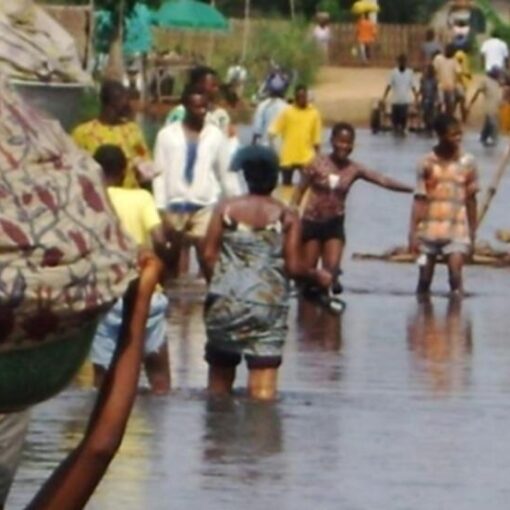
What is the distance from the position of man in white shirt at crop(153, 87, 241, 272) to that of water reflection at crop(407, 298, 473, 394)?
1545mm

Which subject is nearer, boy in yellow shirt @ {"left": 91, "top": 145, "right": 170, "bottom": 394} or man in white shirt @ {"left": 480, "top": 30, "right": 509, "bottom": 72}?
boy in yellow shirt @ {"left": 91, "top": 145, "right": 170, "bottom": 394}

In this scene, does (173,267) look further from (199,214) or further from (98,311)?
(98,311)

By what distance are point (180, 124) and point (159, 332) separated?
5.25 metres

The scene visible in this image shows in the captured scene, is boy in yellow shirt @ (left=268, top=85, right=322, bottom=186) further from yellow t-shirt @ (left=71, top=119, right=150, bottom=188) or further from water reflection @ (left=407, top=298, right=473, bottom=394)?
yellow t-shirt @ (left=71, top=119, right=150, bottom=188)

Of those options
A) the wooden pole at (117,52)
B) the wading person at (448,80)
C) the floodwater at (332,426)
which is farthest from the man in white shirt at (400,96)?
the floodwater at (332,426)

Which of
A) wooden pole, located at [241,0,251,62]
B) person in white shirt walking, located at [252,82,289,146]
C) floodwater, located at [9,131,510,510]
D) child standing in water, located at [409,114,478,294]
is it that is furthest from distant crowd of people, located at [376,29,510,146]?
floodwater, located at [9,131,510,510]

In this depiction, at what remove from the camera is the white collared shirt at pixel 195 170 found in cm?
1650

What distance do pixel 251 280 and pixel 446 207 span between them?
20.4 feet

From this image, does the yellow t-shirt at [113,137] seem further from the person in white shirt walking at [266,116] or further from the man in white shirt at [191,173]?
the person in white shirt walking at [266,116]

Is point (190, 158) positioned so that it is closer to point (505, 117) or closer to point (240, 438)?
point (240, 438)

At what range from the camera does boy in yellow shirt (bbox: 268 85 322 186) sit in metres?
28.1

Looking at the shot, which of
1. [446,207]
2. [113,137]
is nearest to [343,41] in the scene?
[446,207]

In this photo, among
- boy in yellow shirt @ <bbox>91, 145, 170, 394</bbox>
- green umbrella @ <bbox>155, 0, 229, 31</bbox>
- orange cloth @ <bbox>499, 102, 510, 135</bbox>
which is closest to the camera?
boy in yellow shirt @ <bbox>91, 145, 170, 394</bbox>

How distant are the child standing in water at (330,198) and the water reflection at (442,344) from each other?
0.72 meters
